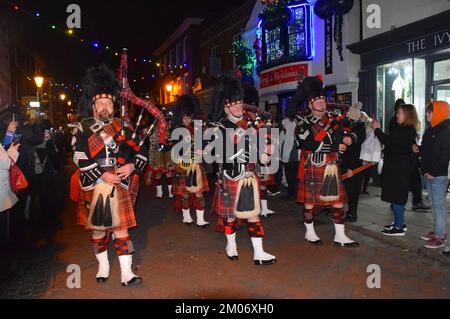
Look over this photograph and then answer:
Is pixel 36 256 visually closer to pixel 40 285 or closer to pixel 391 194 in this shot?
pixel 40 285

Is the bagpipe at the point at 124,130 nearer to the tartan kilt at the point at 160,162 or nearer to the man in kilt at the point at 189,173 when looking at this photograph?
the man in kilt at the point at 189,173

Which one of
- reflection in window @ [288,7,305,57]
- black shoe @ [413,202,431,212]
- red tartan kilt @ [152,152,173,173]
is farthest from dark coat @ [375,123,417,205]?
reflection in window @ [288,7,305,57]

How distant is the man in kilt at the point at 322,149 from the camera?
5.58m

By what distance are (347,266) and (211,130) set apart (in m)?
2.33

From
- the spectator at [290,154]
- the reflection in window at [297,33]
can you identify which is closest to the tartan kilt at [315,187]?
the spectator at [290,154]

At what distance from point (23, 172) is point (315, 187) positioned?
458 centimetres

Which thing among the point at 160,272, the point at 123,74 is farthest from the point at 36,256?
the point at 123,74

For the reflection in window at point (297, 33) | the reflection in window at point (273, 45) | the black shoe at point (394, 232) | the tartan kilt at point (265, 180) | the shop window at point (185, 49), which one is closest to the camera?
the black shoe at point (394, 232)

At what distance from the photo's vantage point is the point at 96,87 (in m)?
4.44

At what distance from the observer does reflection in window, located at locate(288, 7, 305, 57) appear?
44.1 feet

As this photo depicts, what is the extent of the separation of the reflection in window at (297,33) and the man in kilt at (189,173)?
715 centimetres

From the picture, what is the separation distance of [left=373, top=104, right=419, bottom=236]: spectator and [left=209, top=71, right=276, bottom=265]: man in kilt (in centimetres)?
204

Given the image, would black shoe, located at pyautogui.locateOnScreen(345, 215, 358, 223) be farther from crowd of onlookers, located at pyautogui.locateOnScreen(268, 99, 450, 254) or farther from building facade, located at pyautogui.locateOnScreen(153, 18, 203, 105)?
building facade, located at pyautogui.locateOnScreen(153, 18, 203, 105)
